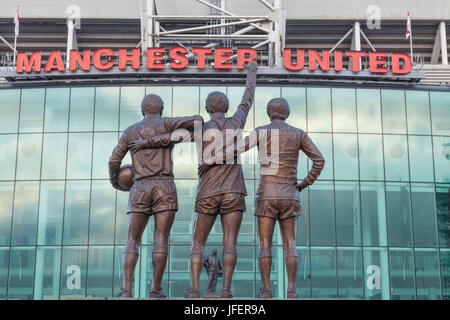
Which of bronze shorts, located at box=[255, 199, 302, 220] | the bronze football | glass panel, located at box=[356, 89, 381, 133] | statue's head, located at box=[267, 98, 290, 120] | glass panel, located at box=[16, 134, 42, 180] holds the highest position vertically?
glass panel, located at box=[356, 89, 381, 133]

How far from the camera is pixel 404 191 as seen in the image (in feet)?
98.7

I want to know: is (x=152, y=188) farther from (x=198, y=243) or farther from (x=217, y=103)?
(x=217, y=103)

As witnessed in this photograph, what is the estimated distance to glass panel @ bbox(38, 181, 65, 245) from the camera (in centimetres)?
2944

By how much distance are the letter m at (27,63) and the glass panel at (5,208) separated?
5192mm

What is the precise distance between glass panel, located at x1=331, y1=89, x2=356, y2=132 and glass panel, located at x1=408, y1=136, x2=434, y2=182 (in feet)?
8.81

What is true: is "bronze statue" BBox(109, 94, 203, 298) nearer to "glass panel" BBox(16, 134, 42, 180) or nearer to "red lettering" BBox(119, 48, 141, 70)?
"glass panel" BBox(16, 134, 42, 180)

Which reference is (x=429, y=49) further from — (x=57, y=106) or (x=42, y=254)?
(x=42, y=254)

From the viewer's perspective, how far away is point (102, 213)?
29.6 metres

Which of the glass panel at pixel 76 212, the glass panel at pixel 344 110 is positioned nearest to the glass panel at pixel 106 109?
the glass panel at pixel 76 212

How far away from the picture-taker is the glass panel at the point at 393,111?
3081 cm

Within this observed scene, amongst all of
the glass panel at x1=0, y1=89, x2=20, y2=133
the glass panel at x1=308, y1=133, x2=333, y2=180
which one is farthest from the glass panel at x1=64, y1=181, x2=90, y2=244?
the glass panel at x1=308, y1=133, x2=333, y2=180

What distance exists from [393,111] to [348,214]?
5.17m
